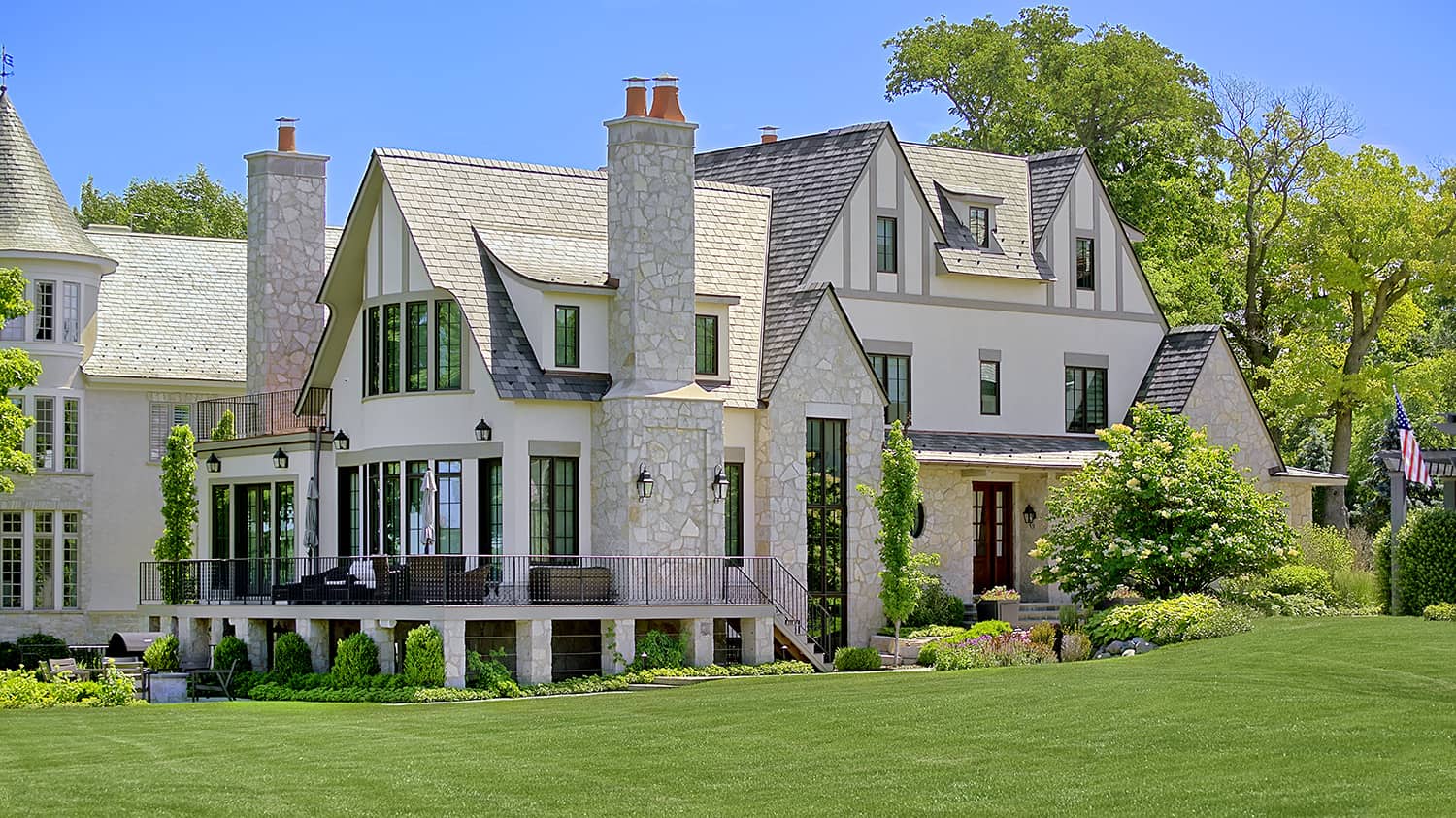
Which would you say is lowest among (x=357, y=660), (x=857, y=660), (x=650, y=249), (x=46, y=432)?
(x=857, y=660)

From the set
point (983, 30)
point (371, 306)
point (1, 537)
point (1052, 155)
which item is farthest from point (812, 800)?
point (983, 30)

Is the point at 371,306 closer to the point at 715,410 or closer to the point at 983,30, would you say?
the point at 715,410

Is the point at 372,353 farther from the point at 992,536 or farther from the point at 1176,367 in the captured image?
the point at 1176,367

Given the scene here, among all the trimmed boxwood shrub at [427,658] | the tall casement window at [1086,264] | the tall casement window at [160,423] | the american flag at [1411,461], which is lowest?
the trimmed boxwood shrub at [427,658]

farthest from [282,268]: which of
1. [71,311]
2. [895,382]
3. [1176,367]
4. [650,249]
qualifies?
[1176,367]

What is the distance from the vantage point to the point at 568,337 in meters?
35.2

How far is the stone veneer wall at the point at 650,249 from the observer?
34906 millimetres

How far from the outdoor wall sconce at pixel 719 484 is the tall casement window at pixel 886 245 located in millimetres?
7687

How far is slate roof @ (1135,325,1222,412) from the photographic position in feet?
143

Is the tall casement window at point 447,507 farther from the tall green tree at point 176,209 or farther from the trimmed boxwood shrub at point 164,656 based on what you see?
the tall green tree at point 176,209

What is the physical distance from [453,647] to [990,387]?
612 inches

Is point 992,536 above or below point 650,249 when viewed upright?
below

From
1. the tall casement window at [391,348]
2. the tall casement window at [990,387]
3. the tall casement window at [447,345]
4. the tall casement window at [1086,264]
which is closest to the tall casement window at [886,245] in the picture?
the tall casement window at [990,387]

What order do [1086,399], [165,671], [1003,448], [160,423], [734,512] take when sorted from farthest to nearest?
[160,423] < [1086,399] < [1003,448] < [165,671] < [734,512]
